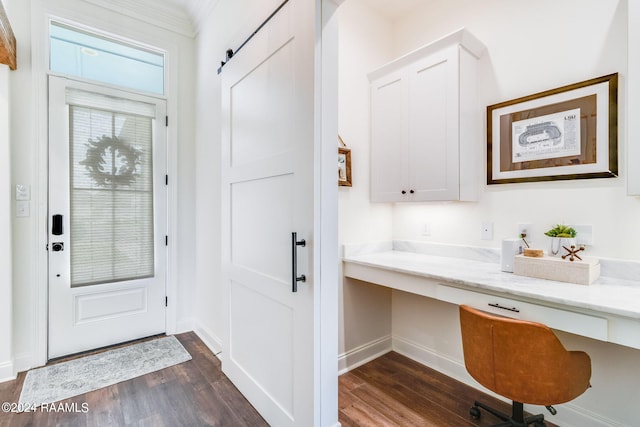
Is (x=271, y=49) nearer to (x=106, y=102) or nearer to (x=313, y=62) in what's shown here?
(x=313, y=62)

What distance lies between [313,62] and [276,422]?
187 cm

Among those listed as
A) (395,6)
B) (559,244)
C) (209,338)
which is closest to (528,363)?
(559,244)

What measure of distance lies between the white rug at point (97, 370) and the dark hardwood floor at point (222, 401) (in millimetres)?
74

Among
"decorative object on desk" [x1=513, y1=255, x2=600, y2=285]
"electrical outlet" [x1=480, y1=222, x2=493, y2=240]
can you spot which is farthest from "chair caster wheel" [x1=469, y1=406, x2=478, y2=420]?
"electrical outlet" [x1=480, y1=222, x2=493, y2=240]

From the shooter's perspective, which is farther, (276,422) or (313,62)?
(276,422)

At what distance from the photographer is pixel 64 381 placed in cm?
214

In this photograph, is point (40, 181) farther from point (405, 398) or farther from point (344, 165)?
point (405, 398)

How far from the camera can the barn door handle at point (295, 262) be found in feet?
4.68

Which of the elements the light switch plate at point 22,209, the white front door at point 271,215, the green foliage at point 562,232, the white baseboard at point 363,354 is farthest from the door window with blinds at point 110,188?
the green foliage at point 562,232

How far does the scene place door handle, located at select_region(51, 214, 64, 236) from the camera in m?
2.38

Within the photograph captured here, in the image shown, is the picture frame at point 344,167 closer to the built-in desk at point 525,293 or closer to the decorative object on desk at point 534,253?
the built-in desk at point 525,293

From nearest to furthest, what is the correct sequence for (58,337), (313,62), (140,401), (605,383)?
(313,62), (605,383), (140,401), (58,337)

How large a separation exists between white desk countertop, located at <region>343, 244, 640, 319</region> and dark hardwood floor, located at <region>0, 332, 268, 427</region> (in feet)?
4.18

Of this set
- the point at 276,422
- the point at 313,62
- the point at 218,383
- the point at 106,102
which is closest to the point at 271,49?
the point at 313,62
